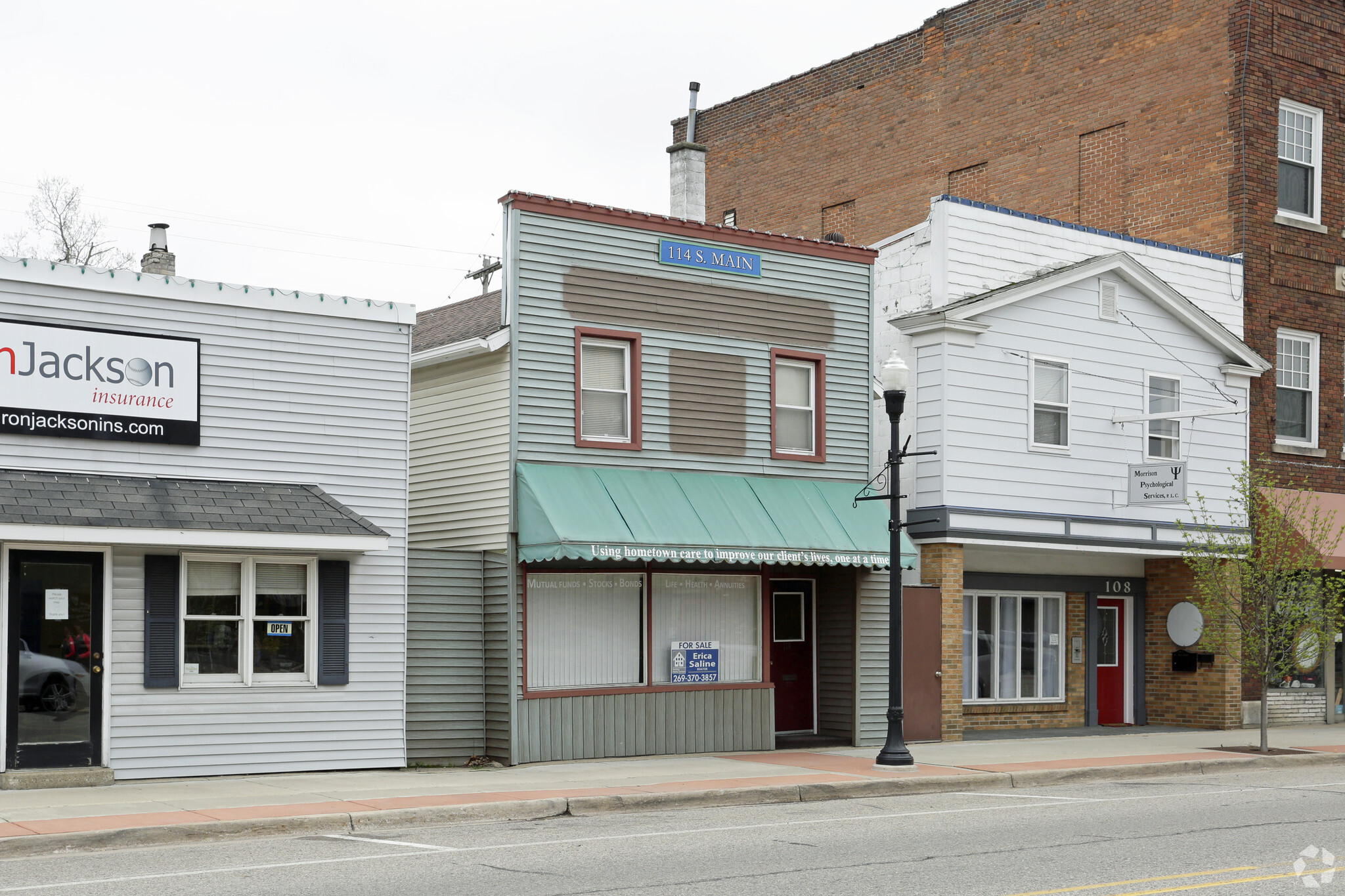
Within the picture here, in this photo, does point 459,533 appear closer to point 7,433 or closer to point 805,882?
point 7,433

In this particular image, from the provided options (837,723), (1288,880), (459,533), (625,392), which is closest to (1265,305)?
(837,723)

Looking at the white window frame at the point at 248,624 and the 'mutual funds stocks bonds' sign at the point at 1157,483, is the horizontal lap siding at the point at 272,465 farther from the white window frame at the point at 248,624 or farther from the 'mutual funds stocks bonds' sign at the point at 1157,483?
the 'mutual funds stocks bonds' sign at the point at 1157,483

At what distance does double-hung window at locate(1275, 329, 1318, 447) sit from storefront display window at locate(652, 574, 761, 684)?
1113 centimetres

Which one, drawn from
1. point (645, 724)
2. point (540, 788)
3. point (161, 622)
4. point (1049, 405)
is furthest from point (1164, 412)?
point (161, 622)

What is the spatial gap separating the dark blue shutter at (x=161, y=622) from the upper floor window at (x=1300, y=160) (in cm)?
1928

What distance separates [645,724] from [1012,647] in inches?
299

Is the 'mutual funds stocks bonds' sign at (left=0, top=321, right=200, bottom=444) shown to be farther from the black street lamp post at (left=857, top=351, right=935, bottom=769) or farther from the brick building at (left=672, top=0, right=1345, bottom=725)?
the brick building at (left=672, top=0, right=1345, bottom=725)

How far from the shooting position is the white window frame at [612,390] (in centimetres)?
1839

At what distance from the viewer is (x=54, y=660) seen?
14.7m

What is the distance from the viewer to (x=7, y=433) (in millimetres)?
14789

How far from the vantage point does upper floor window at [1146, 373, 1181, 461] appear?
2350cm

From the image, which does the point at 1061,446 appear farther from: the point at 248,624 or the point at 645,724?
the point at 248,624

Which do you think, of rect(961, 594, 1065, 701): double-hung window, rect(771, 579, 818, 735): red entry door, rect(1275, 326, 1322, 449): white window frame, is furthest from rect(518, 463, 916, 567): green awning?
rect(1275, 326, 1322, 449): white window frame

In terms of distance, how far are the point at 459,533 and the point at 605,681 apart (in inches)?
101
